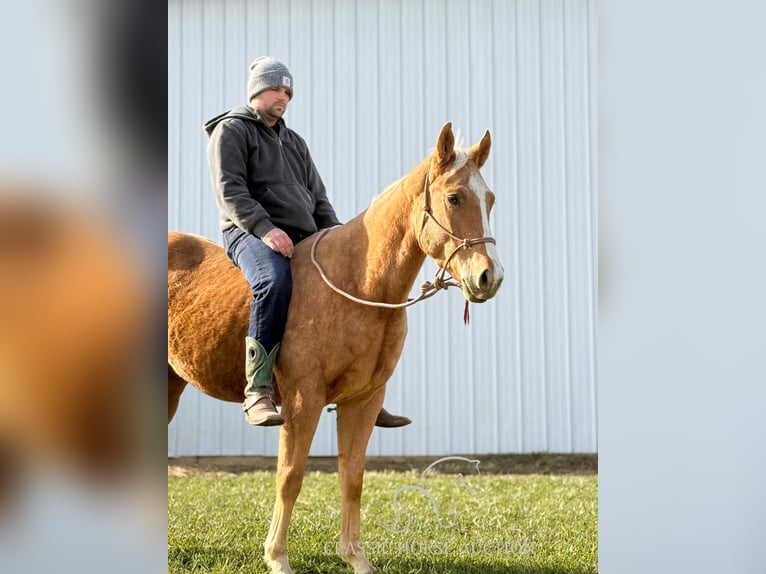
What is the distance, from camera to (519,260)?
514 cm

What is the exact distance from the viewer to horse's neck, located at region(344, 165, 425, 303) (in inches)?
125

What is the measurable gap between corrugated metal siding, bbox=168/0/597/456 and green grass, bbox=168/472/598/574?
1.42 ft

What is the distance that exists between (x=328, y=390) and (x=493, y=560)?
966 mm

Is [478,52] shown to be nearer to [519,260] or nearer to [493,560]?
[519,260]

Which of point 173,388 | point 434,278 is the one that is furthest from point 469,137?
point 173,388

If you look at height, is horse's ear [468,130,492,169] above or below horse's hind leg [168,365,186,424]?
above

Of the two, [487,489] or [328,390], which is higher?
[328,390]

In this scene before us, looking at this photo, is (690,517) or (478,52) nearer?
(690,517)

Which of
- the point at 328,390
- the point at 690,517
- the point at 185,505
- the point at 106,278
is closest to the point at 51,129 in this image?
the point at 106,278

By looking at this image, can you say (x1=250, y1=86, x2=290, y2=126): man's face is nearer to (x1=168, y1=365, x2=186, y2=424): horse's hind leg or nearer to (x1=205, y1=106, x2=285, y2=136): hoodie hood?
(x1=205, y1=106, x2=285, y2=136): hoodie hood

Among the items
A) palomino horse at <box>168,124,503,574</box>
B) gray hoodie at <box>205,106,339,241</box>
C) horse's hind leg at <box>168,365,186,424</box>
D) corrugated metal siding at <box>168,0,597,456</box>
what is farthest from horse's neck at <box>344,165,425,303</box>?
corrugated metal siding at <box>168,0,597,456</box>

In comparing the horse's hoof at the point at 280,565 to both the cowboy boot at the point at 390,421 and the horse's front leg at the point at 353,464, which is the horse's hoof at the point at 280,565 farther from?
the cowboy boot at the point at 390,421

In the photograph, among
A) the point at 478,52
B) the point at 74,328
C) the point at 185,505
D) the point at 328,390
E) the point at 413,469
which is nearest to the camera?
the point at 74,328

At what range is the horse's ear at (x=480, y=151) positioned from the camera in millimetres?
3086
